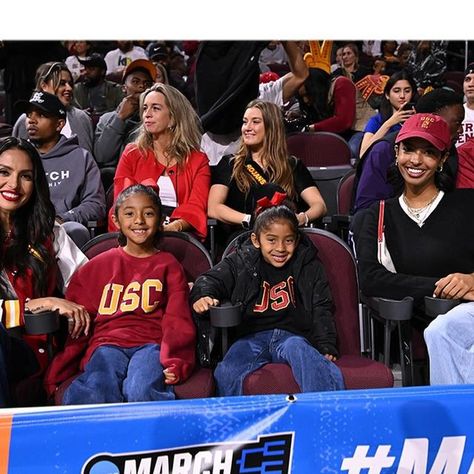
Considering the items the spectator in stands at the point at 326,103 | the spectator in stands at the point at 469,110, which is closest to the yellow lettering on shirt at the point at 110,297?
the spectator in stands at the point at 469,110

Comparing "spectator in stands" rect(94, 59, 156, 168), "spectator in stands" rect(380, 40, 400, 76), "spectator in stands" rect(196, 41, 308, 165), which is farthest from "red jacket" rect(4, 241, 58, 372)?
"spectator in stands" rect(380, 40, 400, 76)

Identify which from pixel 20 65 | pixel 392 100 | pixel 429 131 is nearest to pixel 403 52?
pixel 392 100

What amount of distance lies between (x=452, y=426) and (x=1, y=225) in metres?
1.89

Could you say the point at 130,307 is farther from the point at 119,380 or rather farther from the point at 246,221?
the point at 246,221

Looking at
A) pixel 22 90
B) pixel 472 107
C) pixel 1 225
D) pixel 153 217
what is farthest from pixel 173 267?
pixel 22 90

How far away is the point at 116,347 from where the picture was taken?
10.00 ft

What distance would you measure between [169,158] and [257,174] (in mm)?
467

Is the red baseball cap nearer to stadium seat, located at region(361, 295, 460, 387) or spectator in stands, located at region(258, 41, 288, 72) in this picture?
stadium seat, located at region(361, 295, 460, 387)

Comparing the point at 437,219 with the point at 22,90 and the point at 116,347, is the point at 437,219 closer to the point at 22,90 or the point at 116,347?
the point at 116,347

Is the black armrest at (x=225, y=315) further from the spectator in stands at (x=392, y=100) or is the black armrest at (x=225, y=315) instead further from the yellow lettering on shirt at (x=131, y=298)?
the spectator in stands at (x=392, y=100)

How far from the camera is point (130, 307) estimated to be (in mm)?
3119

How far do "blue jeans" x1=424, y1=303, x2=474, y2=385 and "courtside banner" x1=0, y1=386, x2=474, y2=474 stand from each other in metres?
0.76

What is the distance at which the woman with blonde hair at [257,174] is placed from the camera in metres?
4.04

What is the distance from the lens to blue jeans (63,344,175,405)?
2.83 m
